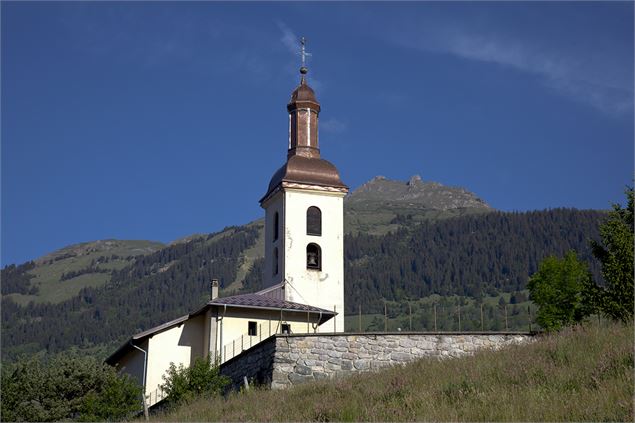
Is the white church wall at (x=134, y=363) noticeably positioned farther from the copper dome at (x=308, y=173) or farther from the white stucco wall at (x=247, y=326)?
the copper dome at (x=308, y=173)

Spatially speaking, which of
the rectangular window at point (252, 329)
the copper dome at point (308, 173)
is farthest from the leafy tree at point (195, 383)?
the copper dome at point (308, 173)

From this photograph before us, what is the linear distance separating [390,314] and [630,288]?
127 meters

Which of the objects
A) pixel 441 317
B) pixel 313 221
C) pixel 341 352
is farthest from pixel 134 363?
pixel 441 317

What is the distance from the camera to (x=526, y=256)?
197 meters

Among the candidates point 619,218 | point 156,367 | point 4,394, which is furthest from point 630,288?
point 4,394

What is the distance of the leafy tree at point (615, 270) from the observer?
2866 centimetres

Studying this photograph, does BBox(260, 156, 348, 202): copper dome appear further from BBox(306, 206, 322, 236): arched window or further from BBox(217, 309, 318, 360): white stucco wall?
BBox(217, 309, 318, 360): white stucco wall

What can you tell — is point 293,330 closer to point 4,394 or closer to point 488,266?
point 4,394

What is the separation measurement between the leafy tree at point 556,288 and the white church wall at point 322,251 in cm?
912

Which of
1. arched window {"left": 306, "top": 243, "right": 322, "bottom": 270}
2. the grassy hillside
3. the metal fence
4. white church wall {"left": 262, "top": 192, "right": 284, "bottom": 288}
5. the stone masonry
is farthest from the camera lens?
the metal fence

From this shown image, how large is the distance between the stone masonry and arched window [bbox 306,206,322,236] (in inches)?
597

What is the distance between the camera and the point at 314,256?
44.9 meters

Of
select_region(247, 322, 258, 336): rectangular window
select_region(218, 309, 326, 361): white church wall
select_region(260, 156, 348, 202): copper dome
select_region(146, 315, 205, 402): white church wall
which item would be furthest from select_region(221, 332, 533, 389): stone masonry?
select_region(260, 156, 348, 202): copper dome

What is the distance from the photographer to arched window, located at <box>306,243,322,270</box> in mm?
44469
